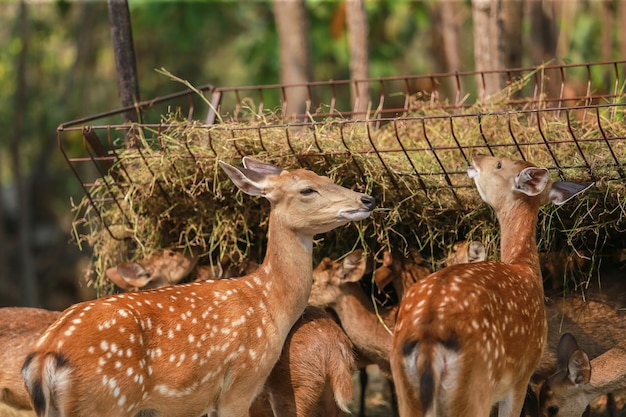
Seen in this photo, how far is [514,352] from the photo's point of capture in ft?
17.5

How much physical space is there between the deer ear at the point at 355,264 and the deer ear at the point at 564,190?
122 centimetres

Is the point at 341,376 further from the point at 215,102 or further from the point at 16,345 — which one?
the point at 215,102

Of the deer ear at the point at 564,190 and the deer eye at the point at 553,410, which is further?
the deer eye at the point at 553,410

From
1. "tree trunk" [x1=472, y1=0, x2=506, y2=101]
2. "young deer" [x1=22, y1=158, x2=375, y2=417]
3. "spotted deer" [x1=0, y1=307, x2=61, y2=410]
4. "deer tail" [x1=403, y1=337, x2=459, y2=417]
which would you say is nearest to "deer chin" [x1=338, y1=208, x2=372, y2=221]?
"young deer" [x1=22, y1=158, x2=375, y2=417]

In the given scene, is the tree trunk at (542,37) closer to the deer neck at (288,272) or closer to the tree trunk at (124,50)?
the tree trunk at (124,50)

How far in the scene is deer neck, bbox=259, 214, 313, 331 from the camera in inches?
235

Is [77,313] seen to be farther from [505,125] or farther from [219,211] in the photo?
[505,125]

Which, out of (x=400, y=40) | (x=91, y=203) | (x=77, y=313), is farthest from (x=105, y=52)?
(x=77, y=313)

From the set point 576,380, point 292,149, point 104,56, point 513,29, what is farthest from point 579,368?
point 104,56

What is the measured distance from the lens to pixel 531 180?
19.6ft

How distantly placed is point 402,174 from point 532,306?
4.22 feet

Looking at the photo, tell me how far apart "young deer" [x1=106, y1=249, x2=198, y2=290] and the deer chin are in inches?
59.8

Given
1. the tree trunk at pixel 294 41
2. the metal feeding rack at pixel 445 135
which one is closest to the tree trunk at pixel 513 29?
the metal feeding rack at pixel 445 135

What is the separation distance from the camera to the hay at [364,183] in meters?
6.40
